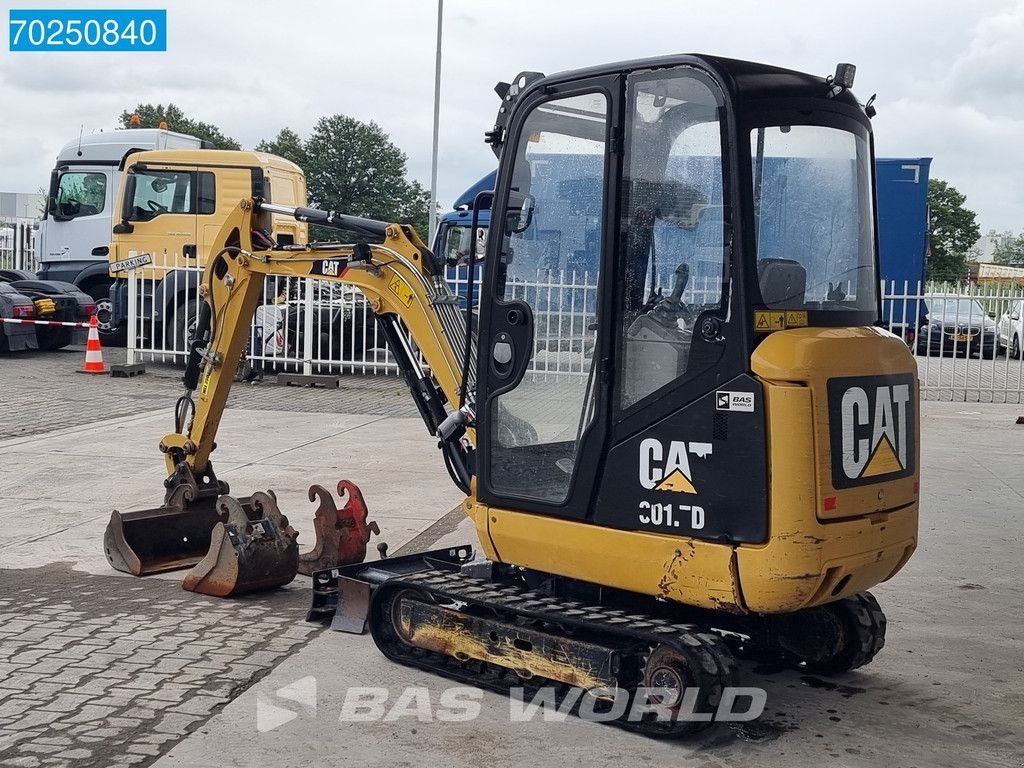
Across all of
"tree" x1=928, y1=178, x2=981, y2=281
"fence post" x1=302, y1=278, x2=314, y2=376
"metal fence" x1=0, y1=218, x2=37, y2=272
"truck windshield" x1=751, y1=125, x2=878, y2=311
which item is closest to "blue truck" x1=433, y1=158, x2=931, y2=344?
"fence post" x1=302, y1=278, x2=314, y2=376

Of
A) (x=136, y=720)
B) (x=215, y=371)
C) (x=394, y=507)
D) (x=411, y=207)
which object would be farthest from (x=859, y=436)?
(x=411, y=207)

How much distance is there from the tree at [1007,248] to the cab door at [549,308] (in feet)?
302

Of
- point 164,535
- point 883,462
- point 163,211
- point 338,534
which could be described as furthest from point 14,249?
point 883,462

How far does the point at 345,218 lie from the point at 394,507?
10.9ft

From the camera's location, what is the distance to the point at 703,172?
4617 millimetres

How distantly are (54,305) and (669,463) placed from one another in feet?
59.0

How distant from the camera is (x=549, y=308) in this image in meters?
5.07

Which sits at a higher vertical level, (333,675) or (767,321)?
(767,321)

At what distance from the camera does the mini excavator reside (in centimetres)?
447

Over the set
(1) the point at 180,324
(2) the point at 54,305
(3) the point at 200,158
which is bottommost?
(1) the point at 180,324

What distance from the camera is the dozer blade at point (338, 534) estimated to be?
702 centimetres

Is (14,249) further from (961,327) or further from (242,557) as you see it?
(242,557)

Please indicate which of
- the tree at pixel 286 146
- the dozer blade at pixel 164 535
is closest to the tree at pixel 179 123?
the tree at pixel 286 146

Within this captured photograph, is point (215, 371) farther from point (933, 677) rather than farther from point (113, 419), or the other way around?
point (113, 419)
